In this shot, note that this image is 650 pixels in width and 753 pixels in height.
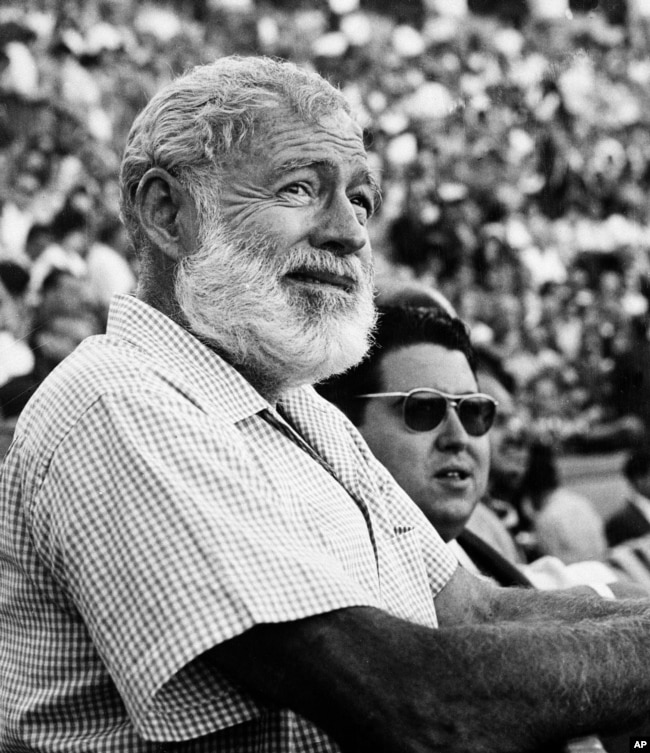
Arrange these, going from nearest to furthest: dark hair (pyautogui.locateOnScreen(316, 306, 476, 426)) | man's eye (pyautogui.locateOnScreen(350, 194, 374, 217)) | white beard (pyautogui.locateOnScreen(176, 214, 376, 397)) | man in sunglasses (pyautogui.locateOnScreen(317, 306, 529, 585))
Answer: white beard (pyautogui.locateOnScreen(176, 214, 376, 397)), man's eye (pyautogui.locateOnScreen(350, 194, 374, 217)), man in sunglasses (pyautogui.locateOnScreen(317, 306, 529, 585)), dark hair (pyautogui.locateOnScreen(316, 306, 476, 426))

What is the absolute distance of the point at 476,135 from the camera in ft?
31.2

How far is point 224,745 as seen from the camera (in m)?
1.36

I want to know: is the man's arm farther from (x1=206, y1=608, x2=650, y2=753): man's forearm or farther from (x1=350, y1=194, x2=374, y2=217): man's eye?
(x1=350, y1=194, x2=374, y2=217): man's eye

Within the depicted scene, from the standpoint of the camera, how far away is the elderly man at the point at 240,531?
1229mm

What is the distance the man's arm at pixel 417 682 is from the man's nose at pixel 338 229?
727mm

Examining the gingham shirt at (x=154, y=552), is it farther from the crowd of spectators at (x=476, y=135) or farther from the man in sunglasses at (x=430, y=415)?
the crowd of spectators at (x=476, y=135)

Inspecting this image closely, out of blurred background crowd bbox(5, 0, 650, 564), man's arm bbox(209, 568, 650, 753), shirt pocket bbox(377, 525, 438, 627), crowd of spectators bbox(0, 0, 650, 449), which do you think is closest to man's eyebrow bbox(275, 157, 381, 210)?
shirt pocket bbox(377, 525, 438, 627)

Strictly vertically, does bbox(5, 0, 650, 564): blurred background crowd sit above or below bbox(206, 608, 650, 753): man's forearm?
below

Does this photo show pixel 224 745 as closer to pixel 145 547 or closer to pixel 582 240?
pixel 145 547

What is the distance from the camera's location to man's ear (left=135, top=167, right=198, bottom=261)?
1.79m

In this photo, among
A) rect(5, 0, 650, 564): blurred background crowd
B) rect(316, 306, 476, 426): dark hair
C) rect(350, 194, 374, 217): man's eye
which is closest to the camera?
rect(350, 194, 374, 217): man's eye

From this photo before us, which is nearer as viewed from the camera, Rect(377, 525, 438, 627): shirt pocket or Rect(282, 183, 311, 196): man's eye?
Rect(377, 525, 438, 627): shirt pocket

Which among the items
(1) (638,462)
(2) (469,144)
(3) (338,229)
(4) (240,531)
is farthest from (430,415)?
(2) (469,144)

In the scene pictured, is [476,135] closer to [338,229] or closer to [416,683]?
[338,229]
